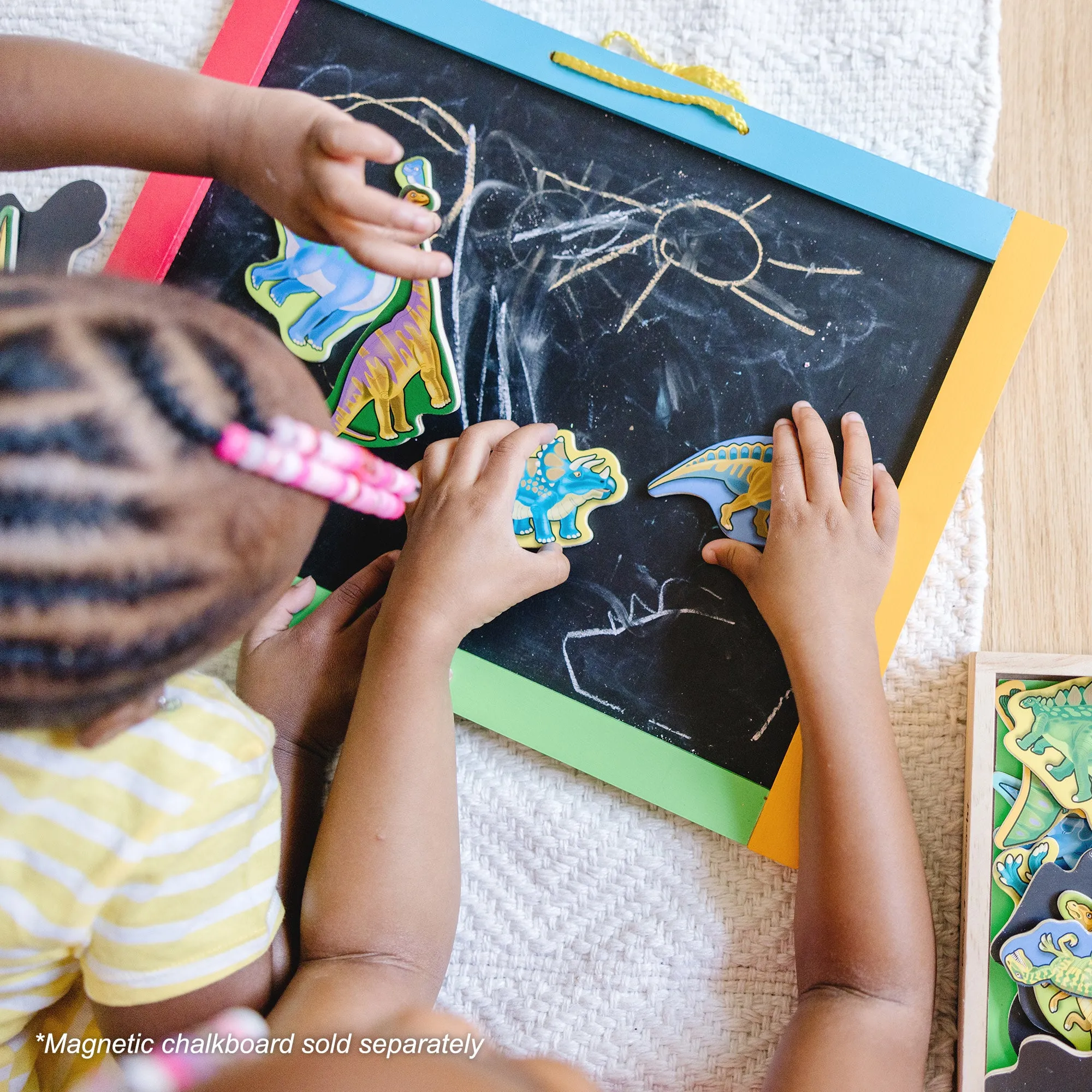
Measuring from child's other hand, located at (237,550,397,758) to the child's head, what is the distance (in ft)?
0.79

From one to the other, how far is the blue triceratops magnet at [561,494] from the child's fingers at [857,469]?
0.42 ft

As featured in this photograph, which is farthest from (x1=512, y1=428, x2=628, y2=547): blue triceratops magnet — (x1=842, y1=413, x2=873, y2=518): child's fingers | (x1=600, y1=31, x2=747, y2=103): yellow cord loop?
(x1=600, y1=31, x2=747, y2=103): yellow cord loop

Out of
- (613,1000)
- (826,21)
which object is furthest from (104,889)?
(826,21)

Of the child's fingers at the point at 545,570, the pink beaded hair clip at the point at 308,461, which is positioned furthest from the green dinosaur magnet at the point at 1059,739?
the pink beaded hair clip at the point at 308,461

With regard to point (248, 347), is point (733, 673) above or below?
below

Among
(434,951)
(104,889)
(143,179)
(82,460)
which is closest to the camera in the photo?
(82,460)

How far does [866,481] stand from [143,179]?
508mm

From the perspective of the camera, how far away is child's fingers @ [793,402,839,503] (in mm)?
513

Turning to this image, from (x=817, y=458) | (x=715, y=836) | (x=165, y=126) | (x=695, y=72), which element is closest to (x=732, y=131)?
(x=695, y=72)

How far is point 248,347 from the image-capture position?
32 centimetres

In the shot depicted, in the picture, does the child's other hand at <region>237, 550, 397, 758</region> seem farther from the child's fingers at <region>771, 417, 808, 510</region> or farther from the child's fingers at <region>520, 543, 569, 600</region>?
the child's fingers at <region>771, 417, 808, 510</region>

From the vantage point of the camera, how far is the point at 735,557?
52 cm

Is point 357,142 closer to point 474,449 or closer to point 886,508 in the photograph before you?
point 474,449

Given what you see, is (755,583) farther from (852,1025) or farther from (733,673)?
(852,1025)
